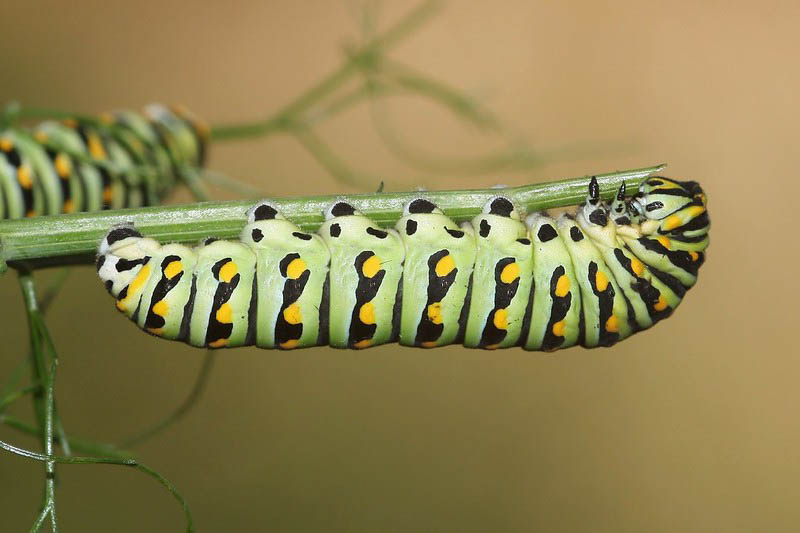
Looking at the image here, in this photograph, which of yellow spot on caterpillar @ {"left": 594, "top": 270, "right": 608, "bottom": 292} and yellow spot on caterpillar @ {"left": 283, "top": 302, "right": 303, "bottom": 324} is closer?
yellow spot on caterpillar @ {"left": 283, "top": 302, "right": 303, "bottom": 324}

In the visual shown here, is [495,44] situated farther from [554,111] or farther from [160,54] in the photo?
[160,54]

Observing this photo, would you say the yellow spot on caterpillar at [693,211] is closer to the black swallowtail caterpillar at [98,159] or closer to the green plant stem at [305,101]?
the green plant stem at [305,101]

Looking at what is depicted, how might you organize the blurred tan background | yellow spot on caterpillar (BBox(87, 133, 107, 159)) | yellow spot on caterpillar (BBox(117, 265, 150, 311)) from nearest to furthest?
yellow spot on caterpillar (BBox(117, 265, 150, 311)) → yellow spot on caterpillar (BBox(87, 133, 107, 159)) → the blurred tan background

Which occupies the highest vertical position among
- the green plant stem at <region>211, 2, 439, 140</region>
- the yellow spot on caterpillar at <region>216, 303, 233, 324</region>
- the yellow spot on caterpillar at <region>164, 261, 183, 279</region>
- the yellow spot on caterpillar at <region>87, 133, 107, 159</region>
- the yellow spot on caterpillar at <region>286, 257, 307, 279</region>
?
the green plant stem at <region>211, 2, 439, 140</region>

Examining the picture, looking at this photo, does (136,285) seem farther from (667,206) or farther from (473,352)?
(473,352)

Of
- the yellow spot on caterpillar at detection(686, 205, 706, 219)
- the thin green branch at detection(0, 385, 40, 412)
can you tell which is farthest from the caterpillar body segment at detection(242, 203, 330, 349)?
the yellow spot on caterpillar at detection(686, 205, 706, 219)

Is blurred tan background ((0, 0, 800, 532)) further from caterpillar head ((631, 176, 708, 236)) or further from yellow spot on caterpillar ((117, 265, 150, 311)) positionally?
yellow spot on caterpillar ((117, 265, 150, 311))
